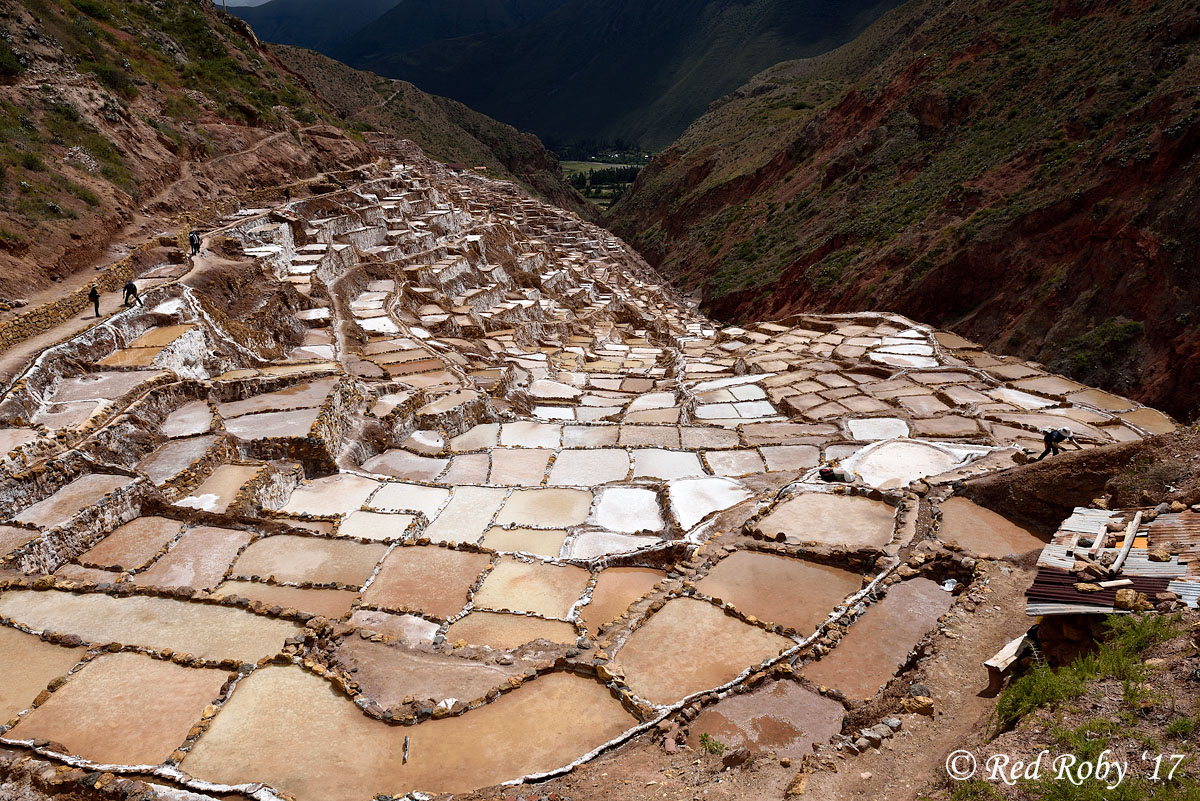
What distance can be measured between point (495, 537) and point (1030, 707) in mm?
7923

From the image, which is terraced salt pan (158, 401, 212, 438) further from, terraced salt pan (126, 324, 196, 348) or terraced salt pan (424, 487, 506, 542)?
terraced salt pan (424, 487, 506, 542)

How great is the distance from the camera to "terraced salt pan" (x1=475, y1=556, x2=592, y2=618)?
9.08m

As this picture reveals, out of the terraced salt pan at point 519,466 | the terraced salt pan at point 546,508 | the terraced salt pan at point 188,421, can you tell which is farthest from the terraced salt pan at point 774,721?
the terraced salt pan at point 188,421

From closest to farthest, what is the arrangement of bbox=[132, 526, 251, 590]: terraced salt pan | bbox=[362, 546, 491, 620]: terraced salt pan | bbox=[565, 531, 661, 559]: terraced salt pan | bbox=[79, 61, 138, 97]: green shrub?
bbox=[362, 546, 491, 620]: terraced salt pan < bbox=[132, 526, 251, 590]: terraced salt pan < bbox=[565, 531, 661, 559]: terraced salt pan < bbox=[79, 61, 138, 97]: green shrub

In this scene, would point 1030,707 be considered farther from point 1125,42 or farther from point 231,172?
→ point 1125,42

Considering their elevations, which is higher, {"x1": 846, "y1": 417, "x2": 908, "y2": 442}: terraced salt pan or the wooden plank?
the wooden plank

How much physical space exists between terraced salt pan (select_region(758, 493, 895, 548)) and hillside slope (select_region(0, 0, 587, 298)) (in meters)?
18.8

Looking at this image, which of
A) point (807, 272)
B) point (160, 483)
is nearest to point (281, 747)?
point (160, 483)

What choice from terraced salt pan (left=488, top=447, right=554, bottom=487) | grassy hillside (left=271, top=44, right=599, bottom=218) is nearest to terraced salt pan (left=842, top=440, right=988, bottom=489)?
terraced salt pan (left=488, top=447, right=554, bottom=487)

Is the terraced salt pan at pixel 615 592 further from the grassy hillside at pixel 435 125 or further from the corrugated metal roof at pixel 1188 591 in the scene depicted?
the grassy hillside at pixel 435 125

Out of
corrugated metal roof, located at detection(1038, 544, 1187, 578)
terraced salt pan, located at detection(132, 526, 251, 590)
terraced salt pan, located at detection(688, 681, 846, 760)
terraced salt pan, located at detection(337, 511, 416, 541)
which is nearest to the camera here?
corrugated metal roof, located at detection(1038, 544, 1187, 578)

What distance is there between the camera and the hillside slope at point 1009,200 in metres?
21.6

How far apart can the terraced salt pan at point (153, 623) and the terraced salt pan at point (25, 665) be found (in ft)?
0.79

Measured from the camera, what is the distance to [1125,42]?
31.2 meters
